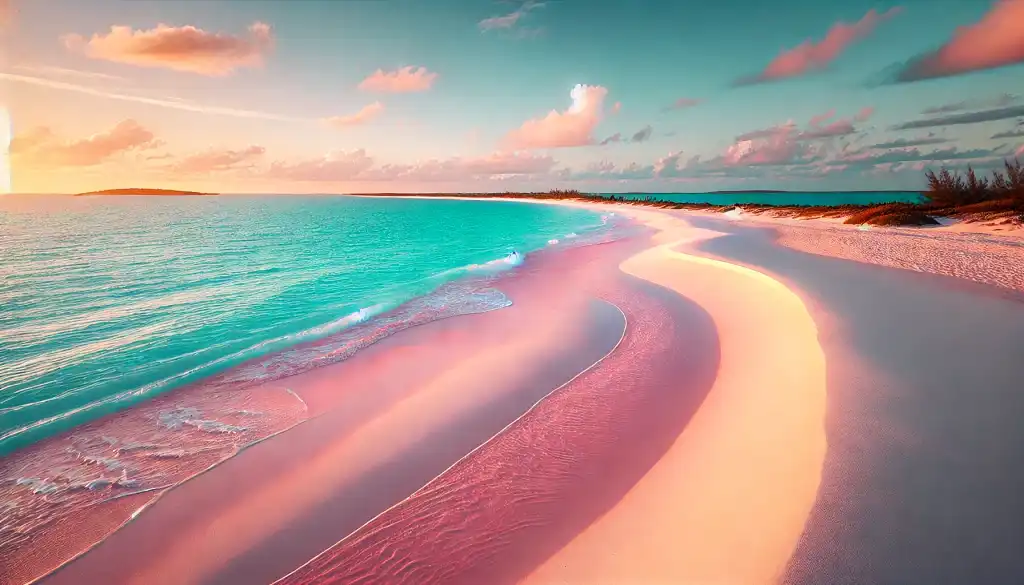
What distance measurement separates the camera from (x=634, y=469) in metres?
5.05

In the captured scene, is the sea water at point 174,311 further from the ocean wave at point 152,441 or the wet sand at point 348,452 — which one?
the wet sand at point 348,452

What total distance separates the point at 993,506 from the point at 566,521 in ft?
12.5

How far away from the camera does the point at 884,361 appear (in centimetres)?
642

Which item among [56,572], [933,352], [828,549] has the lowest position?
[56,572]

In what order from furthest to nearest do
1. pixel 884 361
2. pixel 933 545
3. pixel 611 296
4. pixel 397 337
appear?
pixel 611 296 < pixel 397 337 < pixel 884 361 < pixel 933 545

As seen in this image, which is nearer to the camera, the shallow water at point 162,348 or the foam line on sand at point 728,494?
the foam line on sand at point 728,494

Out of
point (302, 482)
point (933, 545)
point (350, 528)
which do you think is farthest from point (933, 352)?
point (302, 482)

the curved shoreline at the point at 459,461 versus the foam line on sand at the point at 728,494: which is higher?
the foam line on sand at the point at 728,494

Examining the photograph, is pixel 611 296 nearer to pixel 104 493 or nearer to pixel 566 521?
pixel 566 521

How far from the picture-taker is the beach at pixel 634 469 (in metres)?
3.55

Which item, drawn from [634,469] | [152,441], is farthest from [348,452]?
[634,469]

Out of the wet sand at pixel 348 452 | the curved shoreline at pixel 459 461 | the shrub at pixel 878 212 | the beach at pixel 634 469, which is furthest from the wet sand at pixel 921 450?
the shrub at pixel 878 212

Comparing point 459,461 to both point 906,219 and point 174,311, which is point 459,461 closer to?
point 174,311

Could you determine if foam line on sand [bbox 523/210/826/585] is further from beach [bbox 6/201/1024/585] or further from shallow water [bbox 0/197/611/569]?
shallow water [bbox 0/197/611/569]
